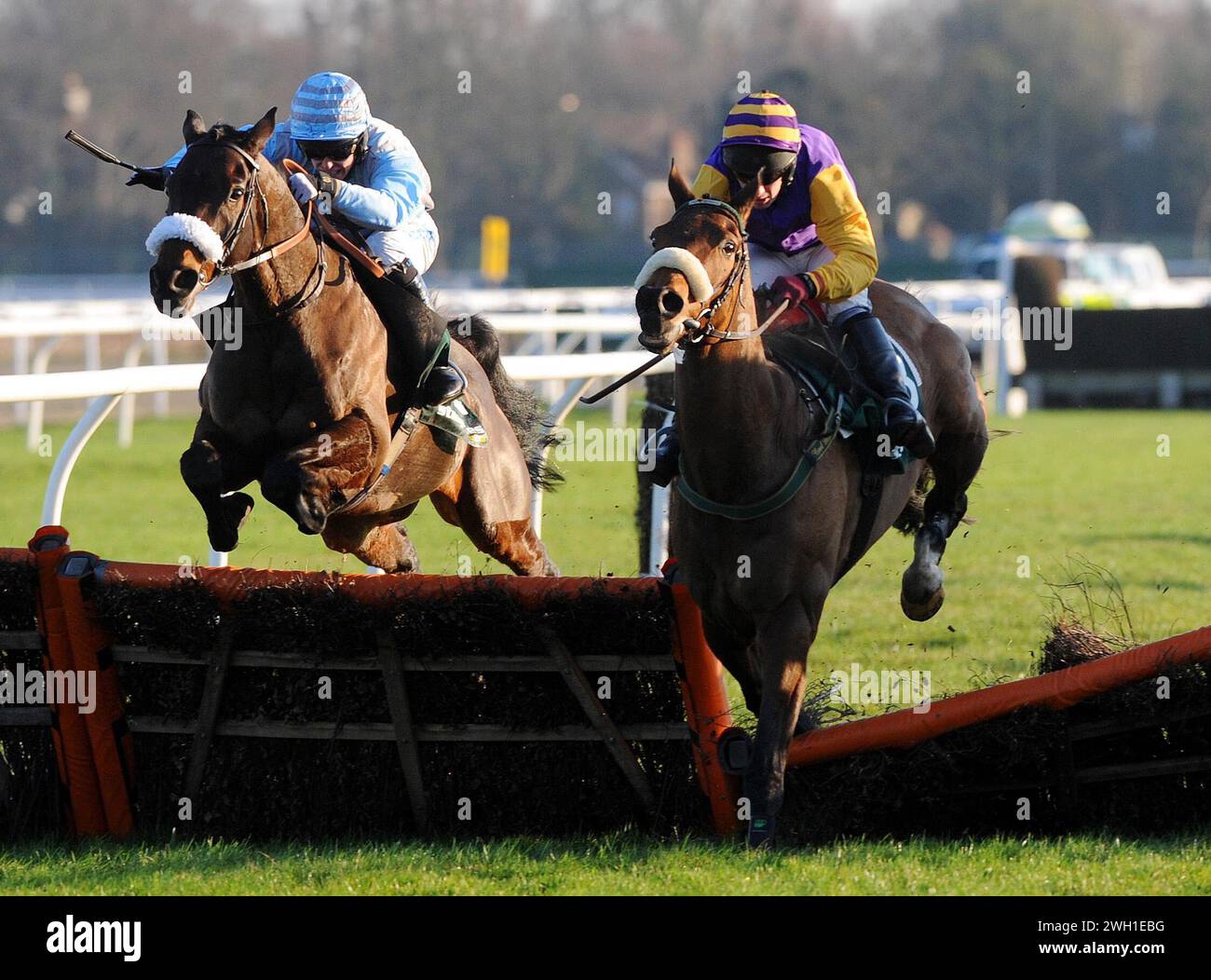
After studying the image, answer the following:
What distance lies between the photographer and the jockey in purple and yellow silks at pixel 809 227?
4.65m

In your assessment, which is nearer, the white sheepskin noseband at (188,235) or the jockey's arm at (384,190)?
the white sheepskin noseband at (188,235)

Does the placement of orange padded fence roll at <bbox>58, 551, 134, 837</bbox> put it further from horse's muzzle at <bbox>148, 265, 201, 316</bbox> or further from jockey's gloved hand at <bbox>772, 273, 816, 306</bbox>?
jockey's gloved hand at <bbox>772, 273, 816, 306</bbox>

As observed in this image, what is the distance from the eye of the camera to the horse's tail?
6441mm

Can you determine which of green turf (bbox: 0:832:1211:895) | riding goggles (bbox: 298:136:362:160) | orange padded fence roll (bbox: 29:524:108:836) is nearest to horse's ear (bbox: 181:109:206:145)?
riding goggles (bbox: 298:136:362:160)

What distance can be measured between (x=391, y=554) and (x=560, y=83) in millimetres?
59334

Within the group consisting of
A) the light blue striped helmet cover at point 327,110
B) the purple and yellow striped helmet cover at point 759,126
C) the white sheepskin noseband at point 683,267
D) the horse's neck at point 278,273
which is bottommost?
the white sheepskin noseband at point 683,267

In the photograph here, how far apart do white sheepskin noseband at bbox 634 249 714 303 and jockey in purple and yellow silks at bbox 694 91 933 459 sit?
49cm

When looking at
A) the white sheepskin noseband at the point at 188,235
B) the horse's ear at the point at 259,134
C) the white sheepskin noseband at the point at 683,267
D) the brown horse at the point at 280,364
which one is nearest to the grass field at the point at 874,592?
the brown horse at the point at 280,364

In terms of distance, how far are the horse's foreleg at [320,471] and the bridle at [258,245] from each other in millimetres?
382

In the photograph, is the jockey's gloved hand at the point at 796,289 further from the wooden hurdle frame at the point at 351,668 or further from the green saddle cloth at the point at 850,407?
the wooden hurdle frame at the point at 351,668

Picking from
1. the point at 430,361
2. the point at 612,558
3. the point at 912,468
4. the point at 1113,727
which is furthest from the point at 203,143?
the point at 612,558

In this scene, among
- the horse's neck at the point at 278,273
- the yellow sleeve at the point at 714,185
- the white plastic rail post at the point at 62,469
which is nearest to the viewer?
the yellow sleeve at the point at 714,185

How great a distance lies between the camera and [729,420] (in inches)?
172
